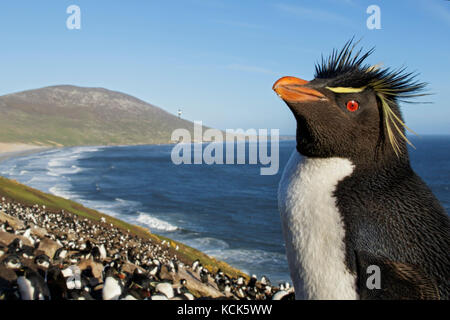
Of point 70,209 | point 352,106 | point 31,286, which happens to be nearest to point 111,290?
point 31,286

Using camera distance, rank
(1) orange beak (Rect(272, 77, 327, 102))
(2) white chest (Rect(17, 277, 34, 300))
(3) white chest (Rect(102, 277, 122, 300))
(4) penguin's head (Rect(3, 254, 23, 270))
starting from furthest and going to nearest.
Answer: (4) penguin's head (Rect(3, 254, 23, 270)) < (3) white chest (Rect(102, 277, 122, 300)) < (2) white chest (Rect(17, 277, 34, 300)) < (1) orange beak (Rect(272, 77, 327, 102))

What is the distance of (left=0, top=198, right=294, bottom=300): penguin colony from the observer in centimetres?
726

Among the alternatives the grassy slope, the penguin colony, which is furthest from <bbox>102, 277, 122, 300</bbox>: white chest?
the grassy slope

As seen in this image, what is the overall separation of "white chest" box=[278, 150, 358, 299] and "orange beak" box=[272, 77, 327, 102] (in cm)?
50

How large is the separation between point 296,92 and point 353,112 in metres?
0.47

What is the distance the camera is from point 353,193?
275 cm

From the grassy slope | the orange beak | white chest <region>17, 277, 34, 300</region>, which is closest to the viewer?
the orange beak

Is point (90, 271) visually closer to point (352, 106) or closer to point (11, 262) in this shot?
point (11, 262)

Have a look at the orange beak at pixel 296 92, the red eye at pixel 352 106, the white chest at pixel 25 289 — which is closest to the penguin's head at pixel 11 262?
the white chest at pixel 25 289

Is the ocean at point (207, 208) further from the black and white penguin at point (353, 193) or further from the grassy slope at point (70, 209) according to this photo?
the black and white penguin at point (353, 193)

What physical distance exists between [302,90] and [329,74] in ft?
1.70

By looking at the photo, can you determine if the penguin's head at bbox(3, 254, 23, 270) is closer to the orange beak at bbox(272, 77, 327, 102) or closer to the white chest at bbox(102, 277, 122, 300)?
the white chest at bbox(102, 277, 122, 300)

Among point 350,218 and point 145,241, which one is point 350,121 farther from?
point 145,241

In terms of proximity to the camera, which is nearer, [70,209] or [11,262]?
[11,262]
